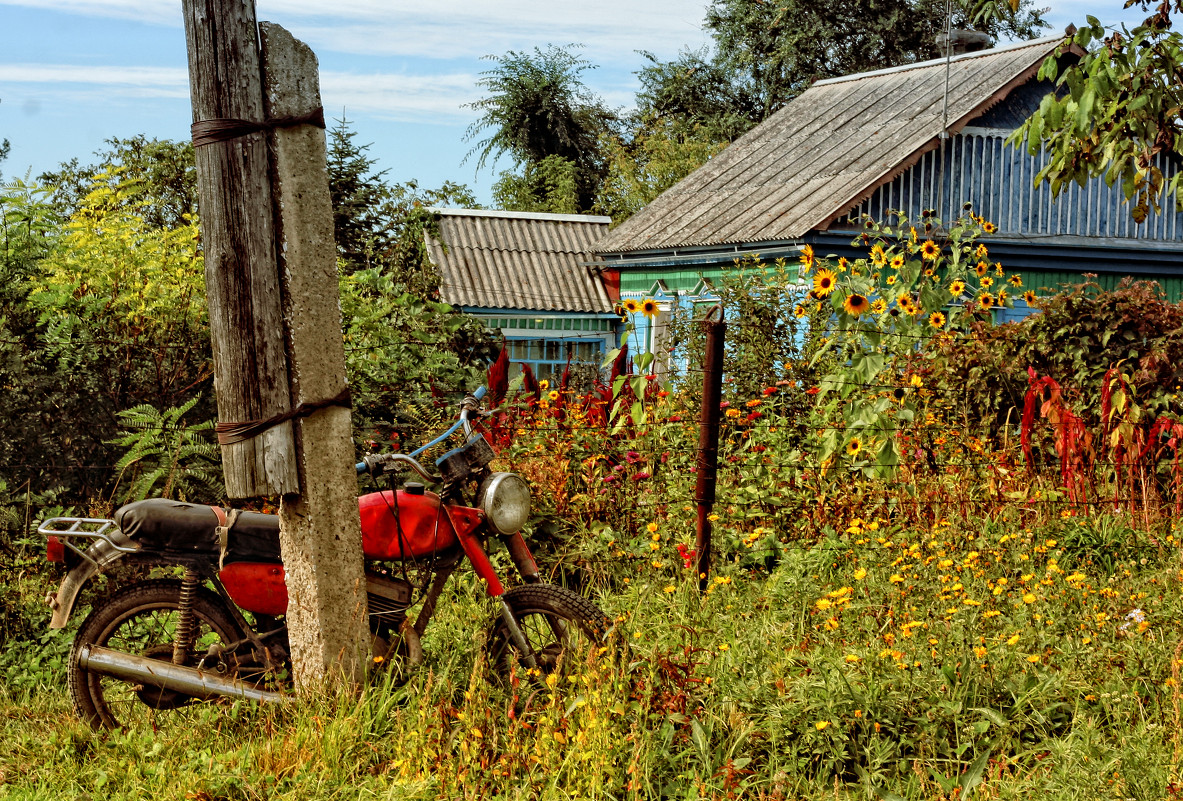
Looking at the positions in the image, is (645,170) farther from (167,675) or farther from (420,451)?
(167,675)

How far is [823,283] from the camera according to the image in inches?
243

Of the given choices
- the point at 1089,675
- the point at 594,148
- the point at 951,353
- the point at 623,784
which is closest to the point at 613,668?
the point at 623,784

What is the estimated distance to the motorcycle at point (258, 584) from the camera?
382 cm

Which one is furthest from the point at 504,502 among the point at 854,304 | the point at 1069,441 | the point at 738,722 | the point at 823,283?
the point at 1069,441

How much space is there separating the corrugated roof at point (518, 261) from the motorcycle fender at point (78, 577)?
12.4 m

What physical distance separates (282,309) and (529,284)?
14.0m

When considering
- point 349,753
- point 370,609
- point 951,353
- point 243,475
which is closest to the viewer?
point 349,753

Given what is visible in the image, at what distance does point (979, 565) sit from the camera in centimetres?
497

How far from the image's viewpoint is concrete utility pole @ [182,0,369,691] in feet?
11.9

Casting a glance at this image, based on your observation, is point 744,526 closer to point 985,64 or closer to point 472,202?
point 985,64

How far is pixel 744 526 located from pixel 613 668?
7.57ft

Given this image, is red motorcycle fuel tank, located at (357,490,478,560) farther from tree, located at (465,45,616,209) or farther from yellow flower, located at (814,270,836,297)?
tree, located at (465,45,616,209)

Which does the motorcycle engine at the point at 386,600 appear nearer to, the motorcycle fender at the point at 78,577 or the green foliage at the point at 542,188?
the motorcycle fender at the point at 78,577

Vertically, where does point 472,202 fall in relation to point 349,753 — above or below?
above
